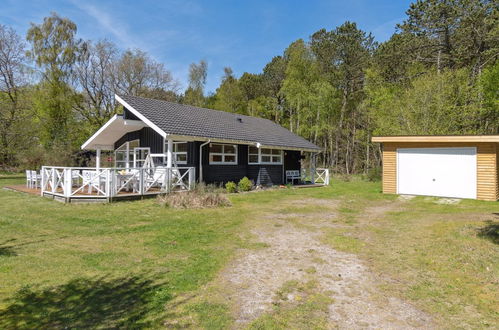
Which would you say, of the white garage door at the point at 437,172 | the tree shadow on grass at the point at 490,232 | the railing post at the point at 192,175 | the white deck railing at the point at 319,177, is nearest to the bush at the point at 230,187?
the railing post at the point at 192,175

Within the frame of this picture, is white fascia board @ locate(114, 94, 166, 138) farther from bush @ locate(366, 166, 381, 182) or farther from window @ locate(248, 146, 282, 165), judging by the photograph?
bush @ locate(366, 166, 381, 182)

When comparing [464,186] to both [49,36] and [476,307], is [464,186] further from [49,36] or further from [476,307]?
[49,36]

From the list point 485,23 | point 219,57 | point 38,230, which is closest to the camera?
point 38,230

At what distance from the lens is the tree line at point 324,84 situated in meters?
19.2

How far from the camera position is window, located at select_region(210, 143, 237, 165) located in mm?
13922

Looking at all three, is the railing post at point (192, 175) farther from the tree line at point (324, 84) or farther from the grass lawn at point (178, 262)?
the tree line at point (324, 84)

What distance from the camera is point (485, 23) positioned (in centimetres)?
1733

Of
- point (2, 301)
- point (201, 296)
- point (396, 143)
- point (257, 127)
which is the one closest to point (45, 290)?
point (2, 301)

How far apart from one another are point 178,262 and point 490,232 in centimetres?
604

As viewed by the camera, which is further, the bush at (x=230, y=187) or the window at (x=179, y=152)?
the bush at (x=230, y=187)

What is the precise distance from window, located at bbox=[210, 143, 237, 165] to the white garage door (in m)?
7.53

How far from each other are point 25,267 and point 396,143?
45.7 feet

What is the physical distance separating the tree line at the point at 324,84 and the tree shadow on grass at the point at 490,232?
14413 millimetres

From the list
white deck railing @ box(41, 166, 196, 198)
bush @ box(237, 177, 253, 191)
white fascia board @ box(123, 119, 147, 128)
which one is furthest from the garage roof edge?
white fascia board @ box(123, 119, 147, 128)
